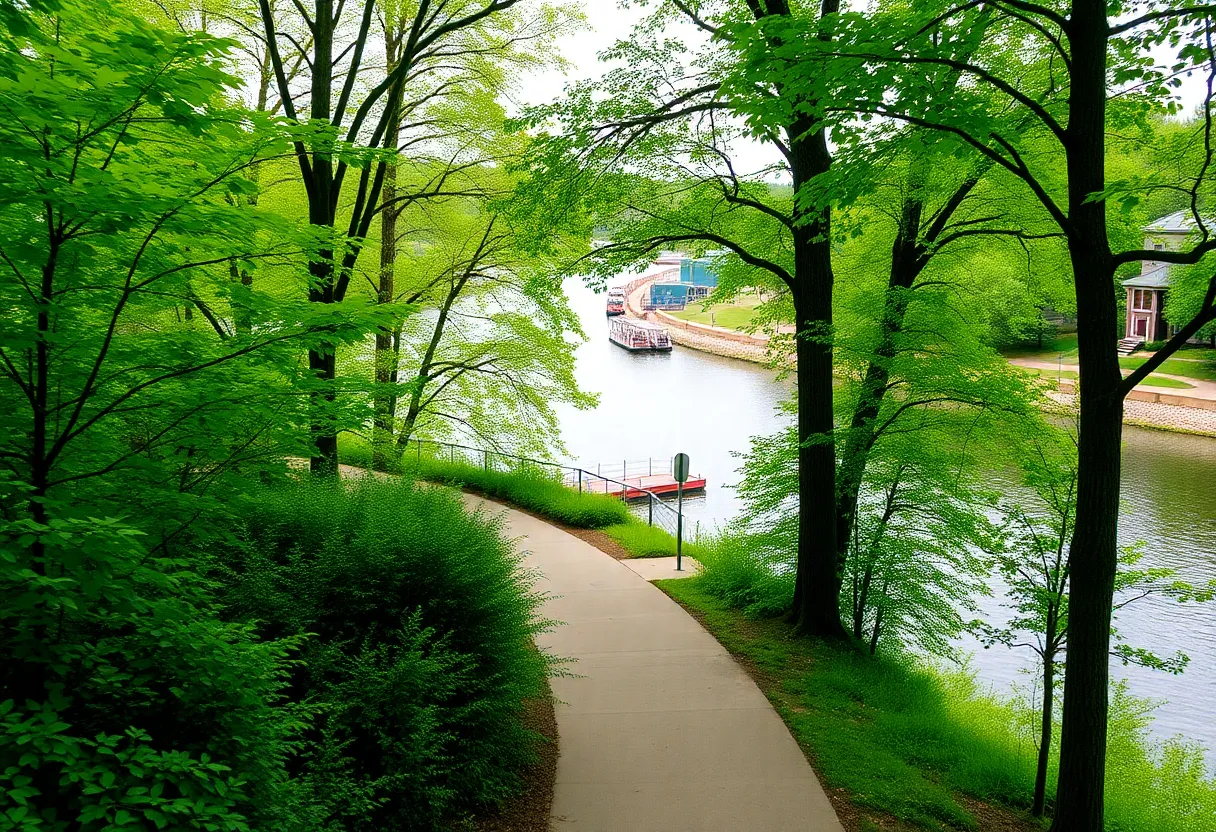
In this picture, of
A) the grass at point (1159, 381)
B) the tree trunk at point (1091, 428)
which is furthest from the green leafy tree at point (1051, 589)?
the grass at point (1159, 381)

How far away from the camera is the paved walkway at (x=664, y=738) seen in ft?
18.7

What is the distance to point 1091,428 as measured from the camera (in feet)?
17.8

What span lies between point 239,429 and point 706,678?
540 centimetres

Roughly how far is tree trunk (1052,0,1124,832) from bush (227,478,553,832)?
421cm

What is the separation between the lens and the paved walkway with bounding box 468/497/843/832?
5.70 m

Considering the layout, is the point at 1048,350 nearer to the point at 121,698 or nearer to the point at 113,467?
the point at 113,467

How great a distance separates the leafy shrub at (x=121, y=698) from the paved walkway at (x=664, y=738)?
266 cm

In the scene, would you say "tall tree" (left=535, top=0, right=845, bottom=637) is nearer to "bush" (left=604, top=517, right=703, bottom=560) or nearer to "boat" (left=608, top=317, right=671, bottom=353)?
"bush" (left=604, top=517, right=703, bottom=560)

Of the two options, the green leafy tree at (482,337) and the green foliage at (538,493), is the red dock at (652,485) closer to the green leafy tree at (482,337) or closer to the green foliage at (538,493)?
the green leafy tree at (482,337)

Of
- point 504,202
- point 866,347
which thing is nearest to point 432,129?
point 504,202

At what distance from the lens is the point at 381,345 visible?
1841 centimetres

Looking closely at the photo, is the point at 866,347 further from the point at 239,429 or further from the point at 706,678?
the point at 239,429

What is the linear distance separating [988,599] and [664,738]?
15.0m

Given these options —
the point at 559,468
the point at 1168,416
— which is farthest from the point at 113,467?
the point at 1168,416
